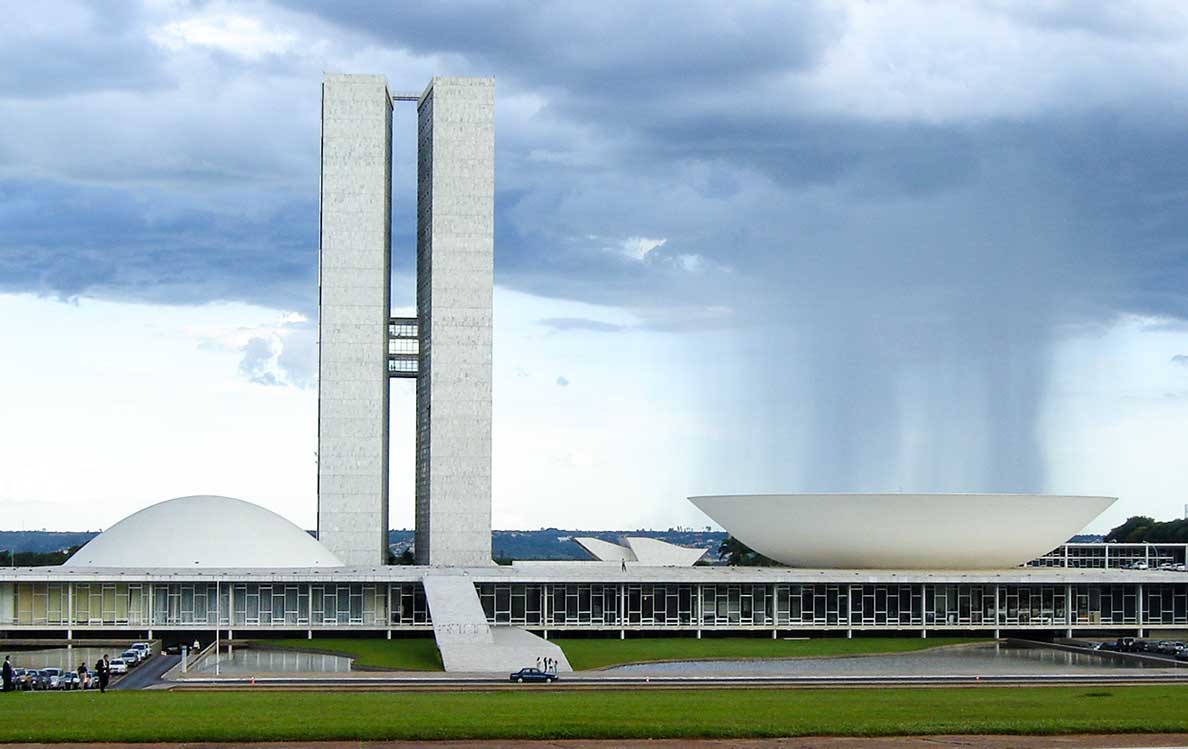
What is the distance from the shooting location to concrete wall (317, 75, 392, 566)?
81.6 m

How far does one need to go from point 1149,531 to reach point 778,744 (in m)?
109

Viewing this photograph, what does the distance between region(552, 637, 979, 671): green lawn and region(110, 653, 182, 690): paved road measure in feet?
42.3

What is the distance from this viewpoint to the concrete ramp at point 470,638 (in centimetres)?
4522

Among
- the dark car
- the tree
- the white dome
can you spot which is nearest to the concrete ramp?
the dark car

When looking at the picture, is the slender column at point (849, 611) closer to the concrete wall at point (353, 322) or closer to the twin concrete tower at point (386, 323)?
the twin concrete tower at point (386, 323)

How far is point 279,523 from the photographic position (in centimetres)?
6950

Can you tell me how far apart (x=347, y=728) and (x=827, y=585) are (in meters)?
40.1

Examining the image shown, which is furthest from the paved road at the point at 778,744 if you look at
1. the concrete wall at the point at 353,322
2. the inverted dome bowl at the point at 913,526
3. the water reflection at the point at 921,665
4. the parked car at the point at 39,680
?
the concrete wall at the point at 353,322

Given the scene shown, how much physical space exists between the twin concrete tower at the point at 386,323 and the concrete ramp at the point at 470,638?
801 inches

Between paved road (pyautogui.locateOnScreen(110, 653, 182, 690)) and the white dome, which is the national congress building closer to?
the white dome

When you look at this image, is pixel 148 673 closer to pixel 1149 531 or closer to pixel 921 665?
pixel 921 665

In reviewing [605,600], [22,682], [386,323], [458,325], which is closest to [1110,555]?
[458,325]

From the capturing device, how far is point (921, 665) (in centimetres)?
4847

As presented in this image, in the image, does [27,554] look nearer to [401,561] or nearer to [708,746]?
[401,561]
